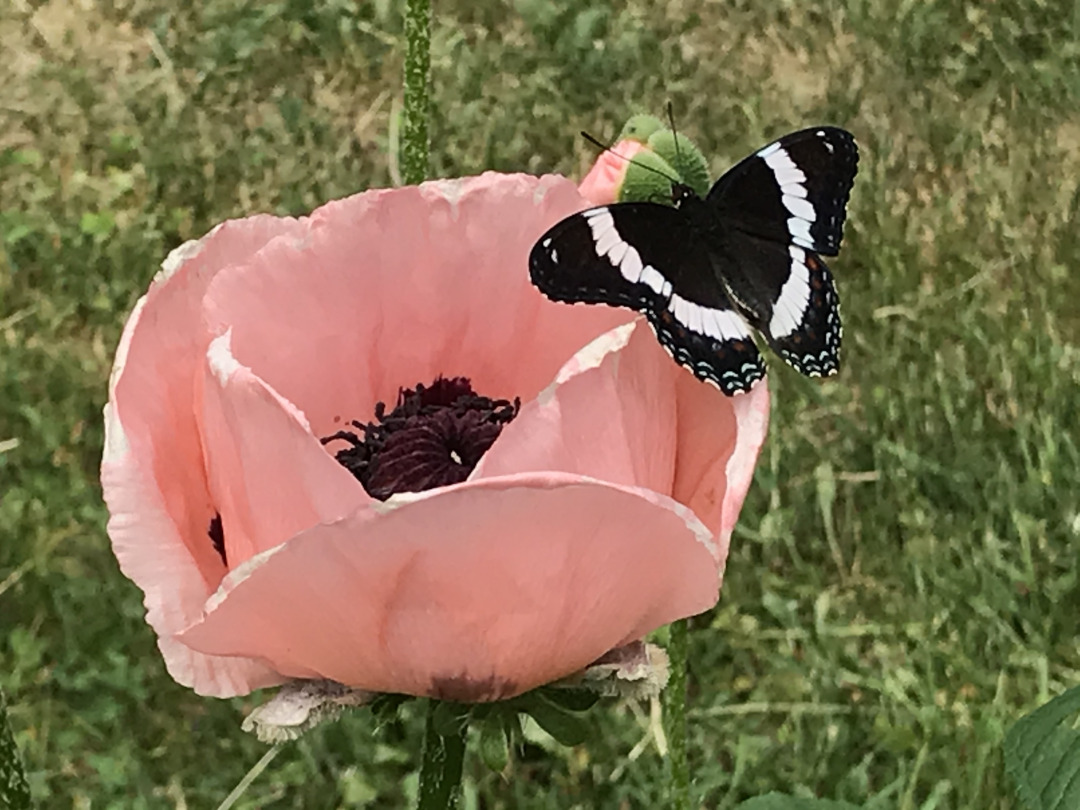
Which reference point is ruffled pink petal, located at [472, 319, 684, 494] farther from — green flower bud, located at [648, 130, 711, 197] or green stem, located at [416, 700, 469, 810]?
green flower bud, located at [648, 130, 711, 197]

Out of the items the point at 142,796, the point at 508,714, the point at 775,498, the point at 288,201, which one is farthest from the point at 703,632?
the point at 508,714

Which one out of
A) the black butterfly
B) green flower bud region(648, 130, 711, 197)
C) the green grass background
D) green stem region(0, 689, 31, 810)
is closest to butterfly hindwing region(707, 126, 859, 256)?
the black butterfly

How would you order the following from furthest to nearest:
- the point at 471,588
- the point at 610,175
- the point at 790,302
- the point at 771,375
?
1. the point at 771,375
2. the point at 610,175
3. the point at 790,302
4. the point at 471,588

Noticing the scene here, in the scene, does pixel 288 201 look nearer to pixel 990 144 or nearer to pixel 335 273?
pixel 990 144

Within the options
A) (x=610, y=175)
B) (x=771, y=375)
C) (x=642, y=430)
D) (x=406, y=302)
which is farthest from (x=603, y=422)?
(x=771, y=375)

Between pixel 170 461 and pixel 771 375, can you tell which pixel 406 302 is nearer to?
pixel 170 461

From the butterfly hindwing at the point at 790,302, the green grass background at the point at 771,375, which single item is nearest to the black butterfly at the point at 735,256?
the butterfly hindwing at the point at 790,302
